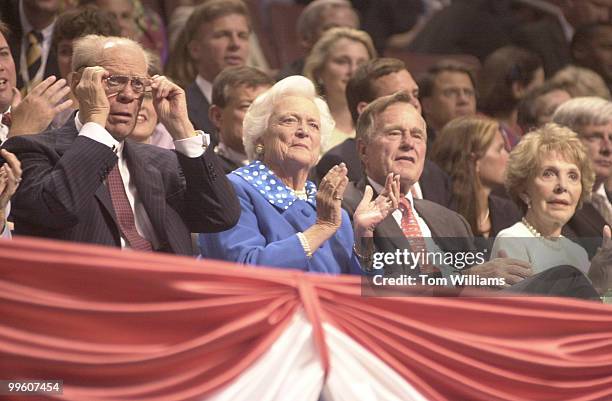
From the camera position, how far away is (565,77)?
6.56 metres

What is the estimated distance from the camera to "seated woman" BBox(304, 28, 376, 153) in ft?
19.7

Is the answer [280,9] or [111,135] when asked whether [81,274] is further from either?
[280,9]

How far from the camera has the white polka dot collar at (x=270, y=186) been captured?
167 inches

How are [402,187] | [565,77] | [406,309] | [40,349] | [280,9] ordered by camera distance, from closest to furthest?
[40,349] → [406,309] → [402,187] → [565,77] → [280,9]

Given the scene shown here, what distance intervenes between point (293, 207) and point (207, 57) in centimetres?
197

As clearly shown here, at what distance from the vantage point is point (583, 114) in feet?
18.9

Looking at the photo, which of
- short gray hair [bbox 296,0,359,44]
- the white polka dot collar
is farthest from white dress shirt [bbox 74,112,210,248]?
short gray hair [bbox 296,0,359,44]

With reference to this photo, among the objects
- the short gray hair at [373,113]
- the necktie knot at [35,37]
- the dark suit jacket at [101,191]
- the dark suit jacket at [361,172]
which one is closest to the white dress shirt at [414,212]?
the short gray hair at [373,113]

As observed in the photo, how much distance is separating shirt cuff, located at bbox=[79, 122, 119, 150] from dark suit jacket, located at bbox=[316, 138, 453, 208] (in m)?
1.42

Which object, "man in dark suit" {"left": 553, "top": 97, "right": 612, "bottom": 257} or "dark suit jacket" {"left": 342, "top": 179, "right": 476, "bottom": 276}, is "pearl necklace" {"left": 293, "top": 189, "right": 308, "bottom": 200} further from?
"man in dark suit" {"left": 553, "top": 97, "right": 612, "bottom": 257}

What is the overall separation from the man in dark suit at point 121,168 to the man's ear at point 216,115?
3.82 ft

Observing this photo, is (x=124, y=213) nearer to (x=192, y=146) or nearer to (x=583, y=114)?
(x=192, y=146)

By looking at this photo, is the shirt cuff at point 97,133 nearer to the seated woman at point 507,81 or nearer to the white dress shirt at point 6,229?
the white dress shirt at point 6,229

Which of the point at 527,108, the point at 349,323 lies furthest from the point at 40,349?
the point at 527,108
